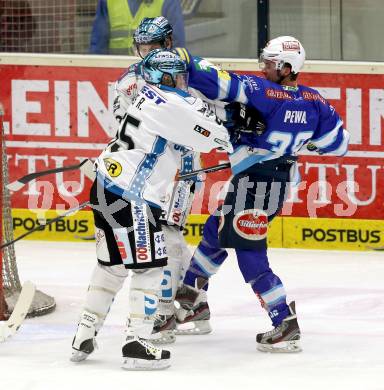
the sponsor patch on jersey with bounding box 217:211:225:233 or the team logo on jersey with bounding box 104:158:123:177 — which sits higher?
the team logo on jersey with bounding box 104:158:123:177

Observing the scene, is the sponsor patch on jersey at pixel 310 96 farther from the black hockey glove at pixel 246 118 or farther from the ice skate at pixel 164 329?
the ice skate at pixel 164 329

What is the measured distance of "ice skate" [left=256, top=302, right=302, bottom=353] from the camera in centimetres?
617

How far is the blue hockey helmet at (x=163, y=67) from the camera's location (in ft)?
18.8

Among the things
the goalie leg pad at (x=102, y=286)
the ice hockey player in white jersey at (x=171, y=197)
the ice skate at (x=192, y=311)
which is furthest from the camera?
the ice skate at (x=192, y=311)

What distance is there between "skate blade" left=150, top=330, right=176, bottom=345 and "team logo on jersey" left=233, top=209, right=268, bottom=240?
1.99ft

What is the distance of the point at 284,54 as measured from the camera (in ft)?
20.4

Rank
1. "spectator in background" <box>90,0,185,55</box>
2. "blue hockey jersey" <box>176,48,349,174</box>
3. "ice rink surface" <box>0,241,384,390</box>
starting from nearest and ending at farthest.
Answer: "ice rink surface" <box>0,241,384,390</box>
"blue hockey jersey" <box>176,48,349,174</box>
"spectator in background" <box>90,0,185,55</box>

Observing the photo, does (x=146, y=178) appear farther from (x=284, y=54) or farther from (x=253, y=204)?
(x=284, y=54)

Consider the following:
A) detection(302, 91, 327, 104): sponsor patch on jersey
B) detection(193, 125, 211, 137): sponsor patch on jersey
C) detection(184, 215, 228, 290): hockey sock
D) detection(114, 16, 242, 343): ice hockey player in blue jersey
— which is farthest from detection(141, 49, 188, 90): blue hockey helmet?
detection(184, 215, 228, 290): hockey sock

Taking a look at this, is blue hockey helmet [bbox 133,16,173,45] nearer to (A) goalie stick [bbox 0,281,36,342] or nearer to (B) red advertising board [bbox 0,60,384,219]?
(A) goalie stick [bbox 0,281,36,342]

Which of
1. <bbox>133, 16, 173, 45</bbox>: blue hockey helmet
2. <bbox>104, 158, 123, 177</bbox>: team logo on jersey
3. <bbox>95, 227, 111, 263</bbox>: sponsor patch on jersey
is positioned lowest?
<bbox>95, 227, 111, 263</bbox>: sponsor patch on jersey

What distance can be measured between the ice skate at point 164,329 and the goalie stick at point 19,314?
1.93 feet

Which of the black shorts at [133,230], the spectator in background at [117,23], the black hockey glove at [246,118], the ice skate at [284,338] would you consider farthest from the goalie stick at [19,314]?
the spectator in background at [117,23]

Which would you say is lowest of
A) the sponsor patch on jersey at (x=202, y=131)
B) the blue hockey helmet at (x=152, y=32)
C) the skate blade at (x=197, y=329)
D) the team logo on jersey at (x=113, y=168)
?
the skate blade at (x=197, y=329)
